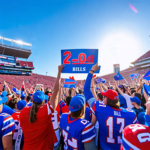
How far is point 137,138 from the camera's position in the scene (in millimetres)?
872

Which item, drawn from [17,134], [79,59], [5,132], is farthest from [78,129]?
[79,59]

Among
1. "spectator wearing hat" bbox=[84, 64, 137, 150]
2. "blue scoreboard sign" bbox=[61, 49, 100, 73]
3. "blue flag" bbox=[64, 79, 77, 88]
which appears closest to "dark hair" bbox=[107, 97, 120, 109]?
"spectator wearing hat" bbox=[84, 64, 137, 150]

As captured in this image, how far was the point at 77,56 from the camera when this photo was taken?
291 centimetres

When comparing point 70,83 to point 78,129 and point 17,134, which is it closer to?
point 17,134

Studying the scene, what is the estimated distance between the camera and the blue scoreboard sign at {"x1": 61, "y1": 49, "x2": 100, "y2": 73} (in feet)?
9.25

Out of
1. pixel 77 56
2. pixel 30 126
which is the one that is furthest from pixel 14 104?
pixel 77 56

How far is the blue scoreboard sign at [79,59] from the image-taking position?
2820 mm

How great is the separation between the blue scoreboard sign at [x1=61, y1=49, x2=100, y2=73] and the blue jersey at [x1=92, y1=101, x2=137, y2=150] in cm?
139

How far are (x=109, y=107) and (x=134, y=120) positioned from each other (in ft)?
1.36

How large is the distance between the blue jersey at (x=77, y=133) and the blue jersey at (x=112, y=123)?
1.10ft

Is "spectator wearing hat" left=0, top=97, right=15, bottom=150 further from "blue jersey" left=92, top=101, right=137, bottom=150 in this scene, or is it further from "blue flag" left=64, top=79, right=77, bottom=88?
"blue flag" left=64, top=79, right=77, bottom=88

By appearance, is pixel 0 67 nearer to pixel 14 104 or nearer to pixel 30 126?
pixel 14 104

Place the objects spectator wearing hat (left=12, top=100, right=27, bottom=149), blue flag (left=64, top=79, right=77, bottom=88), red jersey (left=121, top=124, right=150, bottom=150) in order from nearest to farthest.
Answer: red jersey (left=121, top=124, right=150, bottom=150)
spectator wearing hat (left=12, top=100, right=27, bottom=149)
blue flag (left=64, top=79, right=77, bottom=88)

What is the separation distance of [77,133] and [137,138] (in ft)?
2.48
